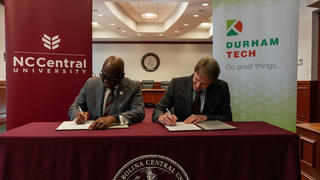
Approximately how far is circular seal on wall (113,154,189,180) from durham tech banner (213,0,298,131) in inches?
72.1

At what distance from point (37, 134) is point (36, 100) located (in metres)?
1.46

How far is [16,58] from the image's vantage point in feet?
8.22

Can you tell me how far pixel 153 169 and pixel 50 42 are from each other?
6.74ft

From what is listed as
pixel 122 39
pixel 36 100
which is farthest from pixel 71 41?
pixel 122 39

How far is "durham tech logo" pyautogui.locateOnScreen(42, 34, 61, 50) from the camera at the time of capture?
102 inches

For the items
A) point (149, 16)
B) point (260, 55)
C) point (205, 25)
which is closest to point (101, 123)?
point (260, 55)

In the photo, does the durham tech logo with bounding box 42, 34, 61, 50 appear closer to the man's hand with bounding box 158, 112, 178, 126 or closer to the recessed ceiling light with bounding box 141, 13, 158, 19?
the man's hand with bounding box 158, 112, 178, 126

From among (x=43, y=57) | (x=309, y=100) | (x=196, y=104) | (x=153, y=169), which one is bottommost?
(x=153, y=169)

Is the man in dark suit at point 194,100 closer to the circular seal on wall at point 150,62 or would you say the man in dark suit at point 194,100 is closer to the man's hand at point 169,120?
the man's hand at point 169,120

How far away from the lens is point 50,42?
2602 millimetres

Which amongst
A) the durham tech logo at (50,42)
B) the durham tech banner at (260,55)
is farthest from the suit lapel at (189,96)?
the durham tech logo at (50,42)

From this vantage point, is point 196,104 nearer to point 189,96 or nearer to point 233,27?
point 189,96

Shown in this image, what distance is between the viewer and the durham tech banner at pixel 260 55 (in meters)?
2.66

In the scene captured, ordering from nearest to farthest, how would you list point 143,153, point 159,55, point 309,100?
point 143,153 < point 309,100 < point 159,55
